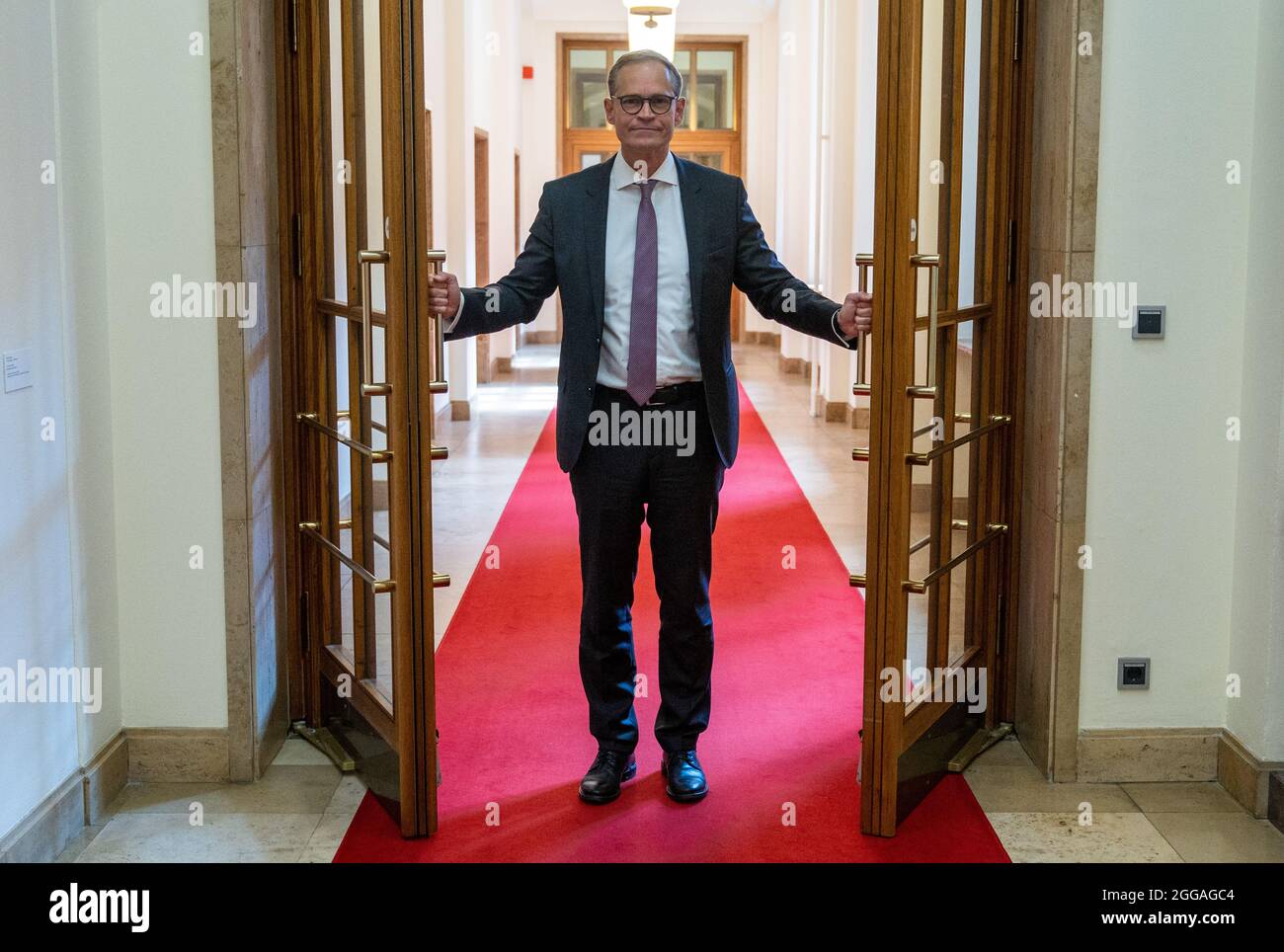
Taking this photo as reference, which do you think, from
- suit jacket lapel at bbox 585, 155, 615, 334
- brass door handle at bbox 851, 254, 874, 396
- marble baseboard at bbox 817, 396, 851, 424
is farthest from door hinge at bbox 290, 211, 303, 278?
marble baseboard at bbox 817, 396, 851, 424

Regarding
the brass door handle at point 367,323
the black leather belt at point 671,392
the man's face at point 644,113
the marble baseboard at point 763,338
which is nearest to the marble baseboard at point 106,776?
the brass door handle at point 367,323

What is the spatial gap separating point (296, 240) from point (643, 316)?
1.10 m

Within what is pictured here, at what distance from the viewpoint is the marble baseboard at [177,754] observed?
13.0 ft

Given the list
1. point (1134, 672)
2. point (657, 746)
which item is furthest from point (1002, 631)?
point (657, 746)

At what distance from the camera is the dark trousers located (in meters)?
3.70

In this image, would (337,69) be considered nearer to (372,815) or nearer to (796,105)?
(372,815)

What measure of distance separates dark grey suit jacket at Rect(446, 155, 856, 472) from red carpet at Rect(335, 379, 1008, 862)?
35.6 inches

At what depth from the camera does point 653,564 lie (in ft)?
12.7

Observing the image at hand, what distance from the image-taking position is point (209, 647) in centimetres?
396

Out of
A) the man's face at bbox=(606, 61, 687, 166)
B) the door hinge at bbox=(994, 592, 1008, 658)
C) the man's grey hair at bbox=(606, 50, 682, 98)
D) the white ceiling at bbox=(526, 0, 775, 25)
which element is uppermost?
the white ceiling at bbox=(526, 0, 775, 25)

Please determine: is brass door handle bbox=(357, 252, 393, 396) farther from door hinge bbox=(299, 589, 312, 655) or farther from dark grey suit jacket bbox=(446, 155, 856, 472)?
door hinge bbox=(299, 589, 312, 655)

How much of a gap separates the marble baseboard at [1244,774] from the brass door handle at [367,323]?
94.4 inches

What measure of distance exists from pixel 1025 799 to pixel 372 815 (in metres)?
1.70
